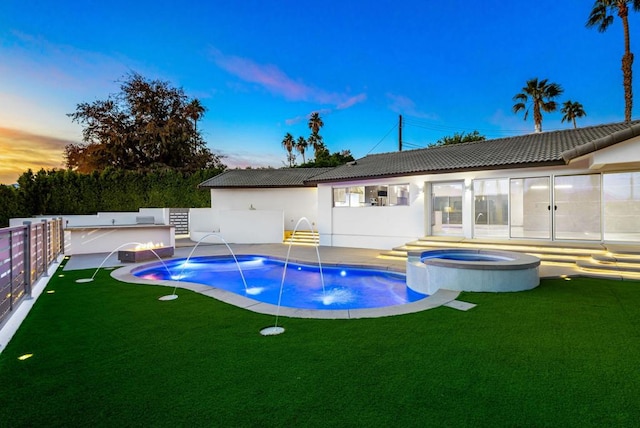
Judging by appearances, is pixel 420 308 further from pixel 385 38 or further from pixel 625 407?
pixel 385 38

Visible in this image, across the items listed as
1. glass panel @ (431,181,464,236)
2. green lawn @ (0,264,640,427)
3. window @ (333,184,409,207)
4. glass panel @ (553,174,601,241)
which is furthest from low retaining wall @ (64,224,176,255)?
glass panel @ (553,174,601,241)

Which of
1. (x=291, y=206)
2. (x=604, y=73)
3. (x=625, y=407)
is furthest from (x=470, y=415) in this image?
(x=604, y=73)

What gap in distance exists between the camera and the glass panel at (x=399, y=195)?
14105 mm

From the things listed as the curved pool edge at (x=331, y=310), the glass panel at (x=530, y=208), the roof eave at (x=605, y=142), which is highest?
the roof eave at (x=605, y=142)

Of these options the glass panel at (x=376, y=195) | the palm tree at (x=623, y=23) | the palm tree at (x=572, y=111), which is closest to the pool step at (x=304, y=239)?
the glass panel at (x=376, y=195)

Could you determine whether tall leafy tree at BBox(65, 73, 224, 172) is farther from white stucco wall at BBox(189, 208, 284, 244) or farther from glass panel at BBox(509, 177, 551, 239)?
glass panel at BBox(509, 177, 551, 239)

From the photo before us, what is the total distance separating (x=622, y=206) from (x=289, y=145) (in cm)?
4593

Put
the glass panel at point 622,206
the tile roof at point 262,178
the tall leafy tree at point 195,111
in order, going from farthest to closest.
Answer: the tall leafy tree at point 195,111 → the tile roof at point 262,178 → the glass panel at point 622,206

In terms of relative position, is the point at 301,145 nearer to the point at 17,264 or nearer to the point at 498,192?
the point at 498,192

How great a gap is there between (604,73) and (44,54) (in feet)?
162

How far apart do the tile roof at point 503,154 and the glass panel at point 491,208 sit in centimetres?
84

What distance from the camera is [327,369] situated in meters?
3.34

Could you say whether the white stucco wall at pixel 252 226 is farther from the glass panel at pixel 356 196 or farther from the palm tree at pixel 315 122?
the palm tree at pixel 315 122

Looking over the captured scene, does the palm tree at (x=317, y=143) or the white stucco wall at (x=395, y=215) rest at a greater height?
the palm tree at (x=317, y=143)
